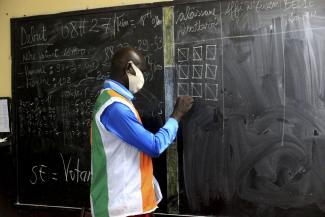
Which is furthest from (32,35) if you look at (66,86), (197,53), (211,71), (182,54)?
(211,71)

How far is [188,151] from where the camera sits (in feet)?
8.34

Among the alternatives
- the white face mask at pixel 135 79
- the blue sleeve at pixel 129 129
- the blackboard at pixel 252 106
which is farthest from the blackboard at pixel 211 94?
the blue sleeve at pixel 129 129

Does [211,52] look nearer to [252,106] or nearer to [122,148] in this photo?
[252,106]

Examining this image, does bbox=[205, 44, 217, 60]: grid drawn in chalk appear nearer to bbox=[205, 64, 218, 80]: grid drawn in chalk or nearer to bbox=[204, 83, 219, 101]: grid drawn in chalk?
bbox=[205, 64, 218, 80]: grid drawn in chalk

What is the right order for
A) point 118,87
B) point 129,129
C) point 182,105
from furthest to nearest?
1. point 182,105
2. point 118,87
3. point 129,129

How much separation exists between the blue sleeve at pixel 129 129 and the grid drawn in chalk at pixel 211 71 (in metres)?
0.72

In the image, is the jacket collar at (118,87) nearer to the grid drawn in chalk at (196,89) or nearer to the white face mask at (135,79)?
the white face mask at (135,79)

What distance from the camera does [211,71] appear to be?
247cm

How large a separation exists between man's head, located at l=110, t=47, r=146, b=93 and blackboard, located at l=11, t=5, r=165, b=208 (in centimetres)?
54

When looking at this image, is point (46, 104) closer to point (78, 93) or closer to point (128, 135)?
point (78, 93)

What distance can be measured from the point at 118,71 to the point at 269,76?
37.8 inches

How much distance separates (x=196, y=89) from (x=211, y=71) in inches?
6.0

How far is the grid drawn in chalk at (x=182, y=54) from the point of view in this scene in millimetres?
2518

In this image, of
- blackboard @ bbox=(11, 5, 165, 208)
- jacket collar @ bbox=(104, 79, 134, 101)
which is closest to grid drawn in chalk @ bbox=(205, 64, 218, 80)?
blackboard @ bbox=(11, 5, 165, 208)
